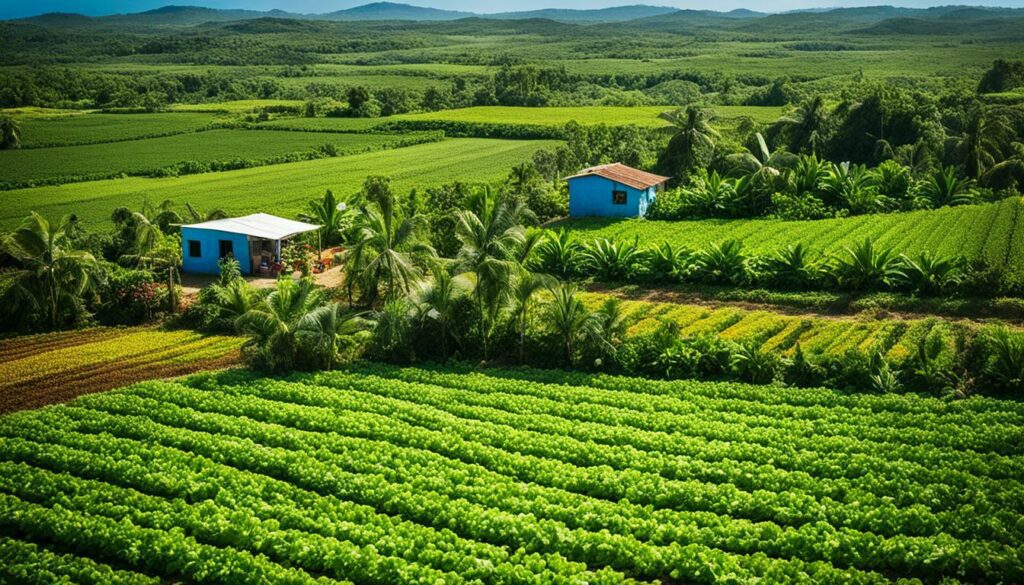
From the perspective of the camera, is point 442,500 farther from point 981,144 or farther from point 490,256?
point 981,144

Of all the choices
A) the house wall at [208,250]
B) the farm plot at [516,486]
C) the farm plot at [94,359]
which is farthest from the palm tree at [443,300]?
the house wall at [208,250]

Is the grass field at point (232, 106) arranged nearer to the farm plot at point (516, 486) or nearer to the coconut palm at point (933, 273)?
the coconut palm at point (933, 273)

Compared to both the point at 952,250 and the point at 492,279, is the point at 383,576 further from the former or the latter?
the point at 952,250

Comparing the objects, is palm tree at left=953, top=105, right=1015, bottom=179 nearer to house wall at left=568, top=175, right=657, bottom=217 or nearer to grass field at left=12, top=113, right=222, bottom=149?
house wall at left=568, top=175, right=657, bottom=217

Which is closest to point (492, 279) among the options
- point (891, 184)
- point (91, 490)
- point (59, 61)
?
point (91, 490)

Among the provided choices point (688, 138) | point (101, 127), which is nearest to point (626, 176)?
point (688, 138)
